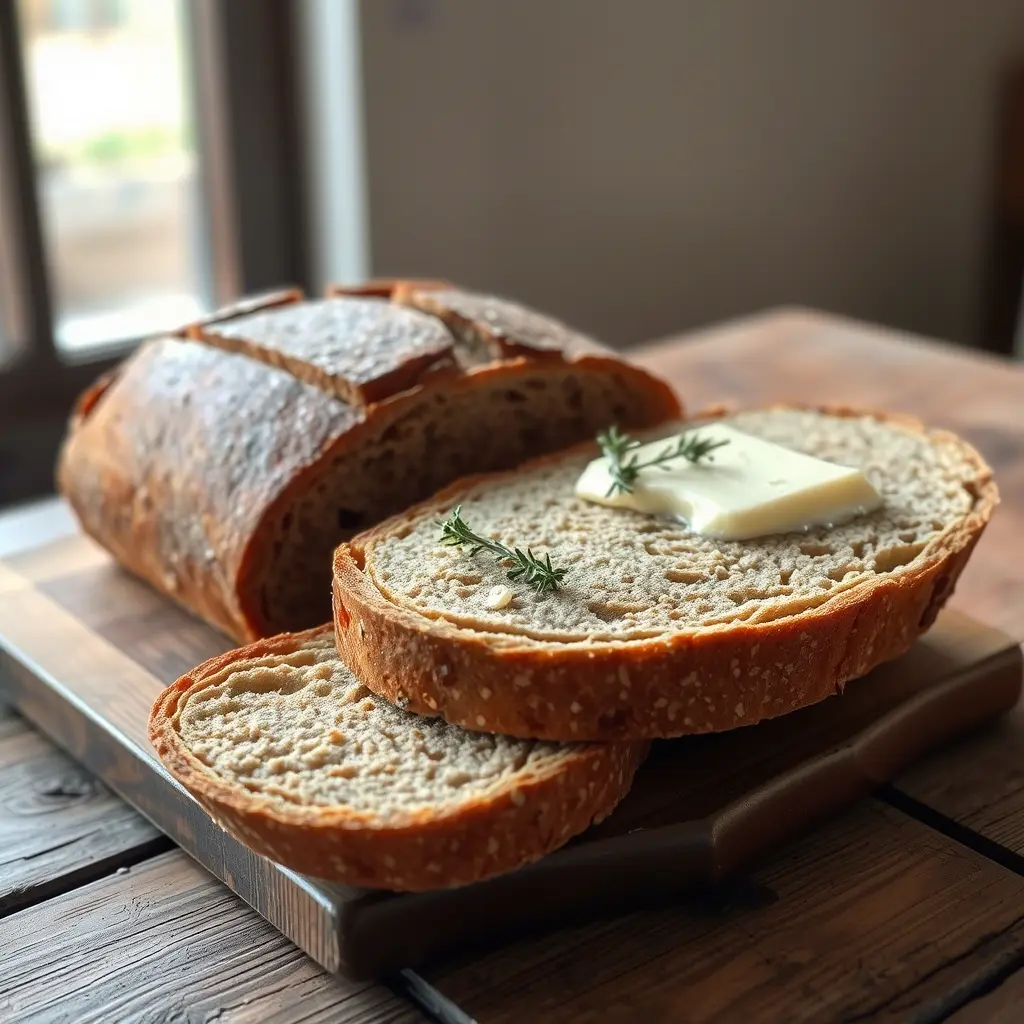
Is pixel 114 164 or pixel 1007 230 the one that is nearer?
pixel 114 164

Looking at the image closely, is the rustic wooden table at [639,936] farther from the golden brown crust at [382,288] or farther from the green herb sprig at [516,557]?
the golden brown crust at [382,288]

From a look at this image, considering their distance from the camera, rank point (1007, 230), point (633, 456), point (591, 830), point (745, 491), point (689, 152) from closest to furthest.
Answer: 1. point (591, 830)
2. point (745, 491)
3. point (633, 456)
4. point (689, 152)
5. point (1007, 230)

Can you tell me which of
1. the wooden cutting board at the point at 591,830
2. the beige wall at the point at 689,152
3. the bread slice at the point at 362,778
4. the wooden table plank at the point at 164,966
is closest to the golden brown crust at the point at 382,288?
the wooden cutting board at the point at 591,830

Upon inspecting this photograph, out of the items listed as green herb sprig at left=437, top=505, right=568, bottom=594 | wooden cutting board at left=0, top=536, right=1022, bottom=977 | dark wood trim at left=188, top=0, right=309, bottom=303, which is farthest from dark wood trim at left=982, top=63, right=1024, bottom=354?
green herb sprig at left=437, top=505, right=568, bottom=594

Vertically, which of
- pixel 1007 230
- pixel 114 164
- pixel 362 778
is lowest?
pixel 1007 230

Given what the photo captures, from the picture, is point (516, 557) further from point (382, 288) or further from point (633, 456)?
point (382, 288)

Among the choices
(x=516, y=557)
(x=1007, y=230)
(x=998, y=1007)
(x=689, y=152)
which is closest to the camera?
(x=998, y=1007)

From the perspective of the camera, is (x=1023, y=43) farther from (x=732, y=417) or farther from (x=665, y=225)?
(x=732, y=417)

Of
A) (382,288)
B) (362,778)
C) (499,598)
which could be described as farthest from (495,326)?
(362,778)

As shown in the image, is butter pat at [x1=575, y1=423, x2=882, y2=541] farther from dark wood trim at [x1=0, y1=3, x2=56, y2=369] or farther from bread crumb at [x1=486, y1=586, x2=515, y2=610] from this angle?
dark wood trim at [x1=0, y1=3, x2=56, y2=369]
